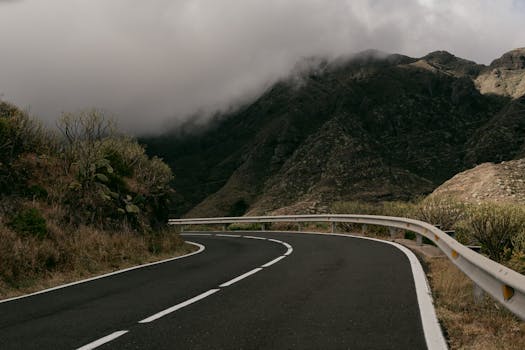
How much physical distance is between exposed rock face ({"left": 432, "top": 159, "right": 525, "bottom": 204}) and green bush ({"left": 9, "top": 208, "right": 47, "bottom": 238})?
86.6 feet

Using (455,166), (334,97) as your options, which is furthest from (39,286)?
(334,97)

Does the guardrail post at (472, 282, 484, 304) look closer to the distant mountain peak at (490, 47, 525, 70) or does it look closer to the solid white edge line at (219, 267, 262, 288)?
the solid white edge line at (219, 267, 262, 288)

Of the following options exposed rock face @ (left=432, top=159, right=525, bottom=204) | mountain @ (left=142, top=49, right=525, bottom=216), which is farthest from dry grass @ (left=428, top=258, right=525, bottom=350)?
mountain @ (left=142, top=49, right=525, bottom=216)

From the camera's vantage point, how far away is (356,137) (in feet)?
237

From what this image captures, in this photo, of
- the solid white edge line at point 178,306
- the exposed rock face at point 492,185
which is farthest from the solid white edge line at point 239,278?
the exposed rock face at point 492,185

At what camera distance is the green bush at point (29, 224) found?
11594 millimetres

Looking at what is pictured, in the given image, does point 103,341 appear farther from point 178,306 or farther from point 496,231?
point 496,231

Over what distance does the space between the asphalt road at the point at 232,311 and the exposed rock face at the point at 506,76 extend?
82966mm

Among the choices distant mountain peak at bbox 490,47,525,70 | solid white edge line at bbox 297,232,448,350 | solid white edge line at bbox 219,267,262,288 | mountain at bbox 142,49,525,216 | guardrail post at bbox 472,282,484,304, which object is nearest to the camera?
solid white edge line at bbox 297,232,448,350

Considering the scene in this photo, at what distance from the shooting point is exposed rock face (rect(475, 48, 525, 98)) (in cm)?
8888

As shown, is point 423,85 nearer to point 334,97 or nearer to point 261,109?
point 334,97

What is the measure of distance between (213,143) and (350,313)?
11014cm

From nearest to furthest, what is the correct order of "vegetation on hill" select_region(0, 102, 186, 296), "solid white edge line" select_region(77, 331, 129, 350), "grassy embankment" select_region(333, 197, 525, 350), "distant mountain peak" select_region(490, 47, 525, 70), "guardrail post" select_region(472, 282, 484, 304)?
1. "solid white edge line" select_region(77, 331, 129, 350)
2. "grassy embankment" select_region(333, 197, 525, 350)
3. "guardrail post" select_region(472, 282, 484, 304)
4. "vegetation on hill" select_region(0, 102, 186, 296)
5. "distant mountain peak" select_region(490, 47, 525, 70)

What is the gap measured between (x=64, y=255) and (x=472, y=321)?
9200 mm
